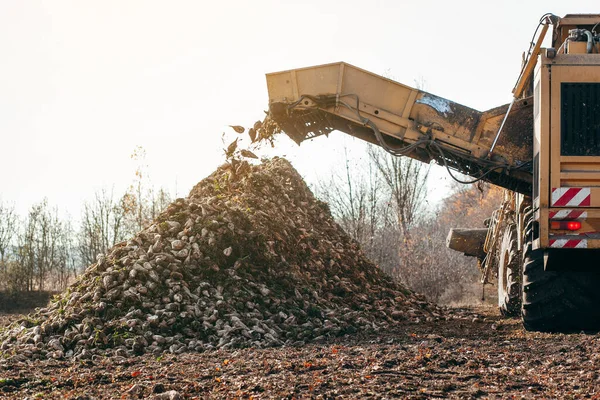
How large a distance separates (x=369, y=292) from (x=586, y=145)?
5.41 m

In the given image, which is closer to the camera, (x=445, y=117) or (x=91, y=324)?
(x=91, y=324)

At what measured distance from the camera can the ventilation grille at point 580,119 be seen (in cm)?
731

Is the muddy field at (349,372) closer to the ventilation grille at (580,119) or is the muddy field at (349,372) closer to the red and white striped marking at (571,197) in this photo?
the red and white striped marking at (571,197)

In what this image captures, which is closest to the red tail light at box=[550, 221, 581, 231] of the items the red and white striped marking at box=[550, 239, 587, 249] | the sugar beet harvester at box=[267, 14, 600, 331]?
the sugar beet harvester at box=[267, 14, 600, 331]

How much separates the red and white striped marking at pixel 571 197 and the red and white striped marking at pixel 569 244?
0.35m

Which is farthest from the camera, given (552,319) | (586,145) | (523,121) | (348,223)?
(348,223)

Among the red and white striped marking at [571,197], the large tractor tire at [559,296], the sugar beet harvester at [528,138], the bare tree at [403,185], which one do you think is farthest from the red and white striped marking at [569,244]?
the bare tree at [403,185]

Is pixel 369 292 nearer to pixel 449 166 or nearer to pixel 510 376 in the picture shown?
pixel 449 166

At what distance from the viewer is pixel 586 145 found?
287 inches

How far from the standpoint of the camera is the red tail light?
23.7 ft

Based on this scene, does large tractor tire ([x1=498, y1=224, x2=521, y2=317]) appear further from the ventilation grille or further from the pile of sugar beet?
the ventilation grille

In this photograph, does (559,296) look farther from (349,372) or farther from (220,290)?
(220,290)

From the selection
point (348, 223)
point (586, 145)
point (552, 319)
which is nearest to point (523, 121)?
point (586, 145)

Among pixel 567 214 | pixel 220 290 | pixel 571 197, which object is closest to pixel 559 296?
pixel 567 214
